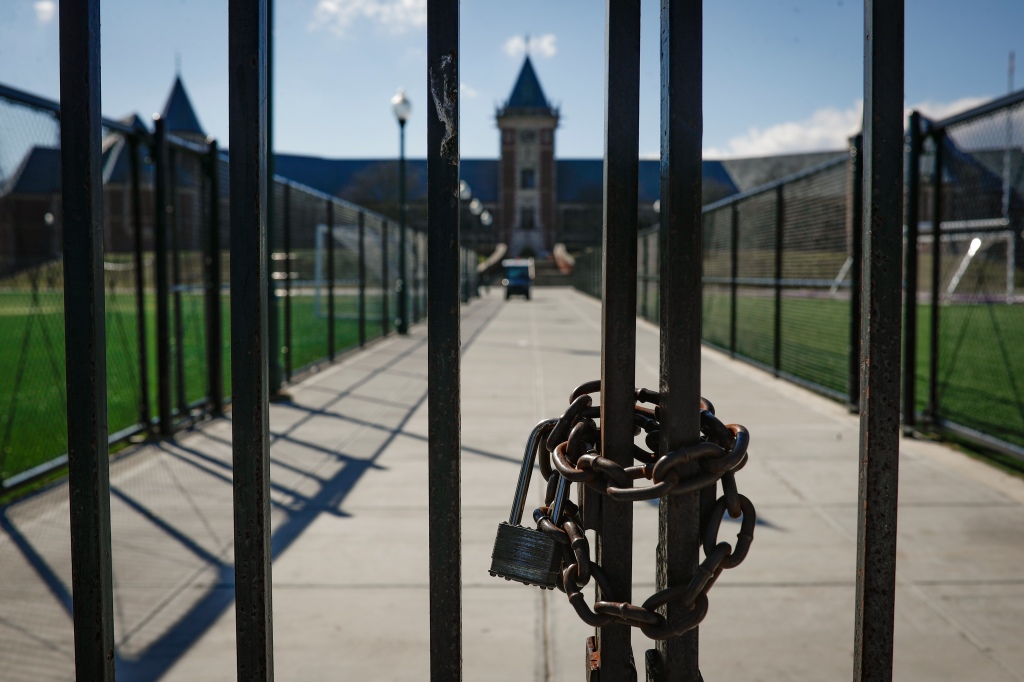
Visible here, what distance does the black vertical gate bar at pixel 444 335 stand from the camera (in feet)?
4.09

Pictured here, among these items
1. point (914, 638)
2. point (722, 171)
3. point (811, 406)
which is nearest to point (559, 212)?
point (722, 171)

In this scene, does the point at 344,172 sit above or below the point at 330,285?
above

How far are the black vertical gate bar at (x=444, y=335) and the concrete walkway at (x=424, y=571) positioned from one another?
1.63 meters

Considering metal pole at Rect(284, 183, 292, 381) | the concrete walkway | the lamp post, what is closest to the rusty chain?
the concrete walkway

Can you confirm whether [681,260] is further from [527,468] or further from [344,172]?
[344,172]

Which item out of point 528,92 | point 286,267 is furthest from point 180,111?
point 286,267

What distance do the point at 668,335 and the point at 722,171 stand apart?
85702 mm

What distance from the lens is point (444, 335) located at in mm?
1284

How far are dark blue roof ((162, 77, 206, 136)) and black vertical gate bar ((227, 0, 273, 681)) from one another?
252 feet

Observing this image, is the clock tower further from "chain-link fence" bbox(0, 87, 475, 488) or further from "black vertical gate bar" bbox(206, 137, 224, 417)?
"black vertical gate bar" bbox(206, 137, 224, 417)

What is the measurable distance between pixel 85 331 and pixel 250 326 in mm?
261

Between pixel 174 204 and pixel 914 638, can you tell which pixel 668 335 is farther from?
pixel 174 204

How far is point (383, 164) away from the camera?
8912 cm

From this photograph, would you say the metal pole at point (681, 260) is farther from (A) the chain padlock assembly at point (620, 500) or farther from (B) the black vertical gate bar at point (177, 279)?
(B) the black vertical gate bar at point (177, 279)
